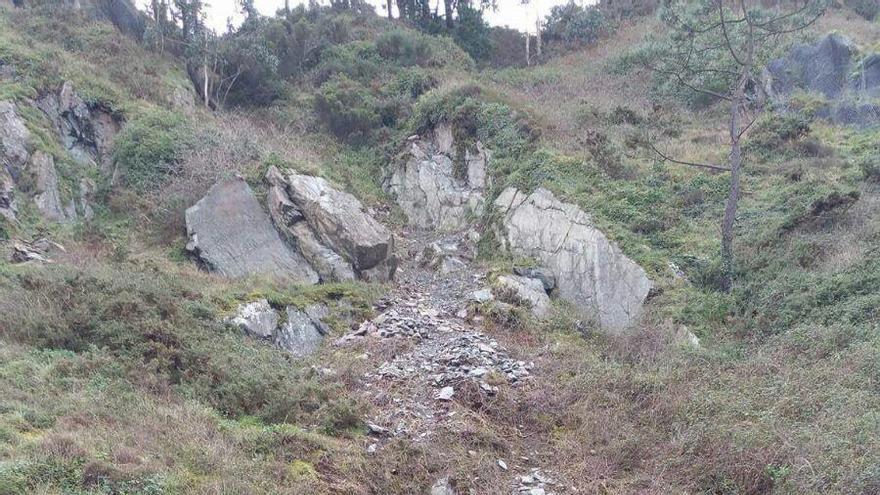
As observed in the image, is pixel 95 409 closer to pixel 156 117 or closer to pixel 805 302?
pixel 805 302

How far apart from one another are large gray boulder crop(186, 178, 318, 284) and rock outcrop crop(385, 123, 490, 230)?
5.93m

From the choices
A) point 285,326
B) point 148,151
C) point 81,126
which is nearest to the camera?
point 285,326

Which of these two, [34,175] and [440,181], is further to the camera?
[440,181]

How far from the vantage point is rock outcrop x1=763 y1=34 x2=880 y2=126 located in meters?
18.7

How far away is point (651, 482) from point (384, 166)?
1578 cm

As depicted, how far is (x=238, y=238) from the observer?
13.8 m

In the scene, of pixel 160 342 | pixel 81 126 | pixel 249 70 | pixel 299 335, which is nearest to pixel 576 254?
pixel 299 335

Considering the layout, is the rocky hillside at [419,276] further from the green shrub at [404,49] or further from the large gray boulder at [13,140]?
the green shrub at [404,49]

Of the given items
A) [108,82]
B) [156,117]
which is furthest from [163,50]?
[156,117]

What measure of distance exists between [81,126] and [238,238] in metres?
7.87

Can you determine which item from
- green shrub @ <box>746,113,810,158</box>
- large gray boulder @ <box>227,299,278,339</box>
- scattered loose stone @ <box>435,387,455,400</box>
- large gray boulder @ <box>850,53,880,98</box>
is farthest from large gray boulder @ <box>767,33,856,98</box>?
large gray boulder @ <box>227,299,278,339</box>

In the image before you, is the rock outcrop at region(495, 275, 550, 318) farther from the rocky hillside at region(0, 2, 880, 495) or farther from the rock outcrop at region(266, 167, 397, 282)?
the rock outcrop at region(266, 167, 397, 282)

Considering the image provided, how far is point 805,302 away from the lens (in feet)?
33.5

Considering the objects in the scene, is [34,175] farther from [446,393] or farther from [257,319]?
[446,393]
